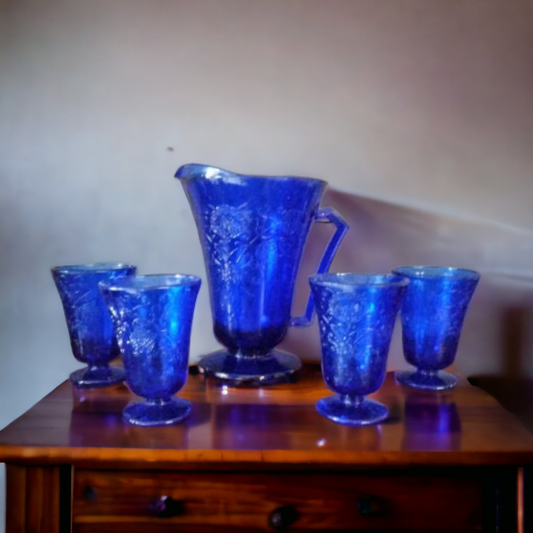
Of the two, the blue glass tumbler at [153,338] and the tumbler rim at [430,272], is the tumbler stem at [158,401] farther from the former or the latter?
the tumbler rim at [430,272]

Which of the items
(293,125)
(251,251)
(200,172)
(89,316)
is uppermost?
(293,125)

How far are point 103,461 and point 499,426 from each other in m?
0.44

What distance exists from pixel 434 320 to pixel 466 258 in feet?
0.80

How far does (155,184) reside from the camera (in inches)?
30.5

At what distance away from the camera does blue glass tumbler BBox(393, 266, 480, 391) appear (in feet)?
1.92

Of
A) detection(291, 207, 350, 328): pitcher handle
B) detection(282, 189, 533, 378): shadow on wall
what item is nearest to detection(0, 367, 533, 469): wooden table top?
detection(291, 207, 350, 328): pitcher handle

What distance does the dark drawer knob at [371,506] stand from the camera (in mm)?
432

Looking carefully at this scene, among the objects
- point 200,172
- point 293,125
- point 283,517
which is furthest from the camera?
point 293,125

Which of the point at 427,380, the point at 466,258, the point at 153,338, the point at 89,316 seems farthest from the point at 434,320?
the point at 89,316

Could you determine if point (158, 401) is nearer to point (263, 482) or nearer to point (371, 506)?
point (263, 482)

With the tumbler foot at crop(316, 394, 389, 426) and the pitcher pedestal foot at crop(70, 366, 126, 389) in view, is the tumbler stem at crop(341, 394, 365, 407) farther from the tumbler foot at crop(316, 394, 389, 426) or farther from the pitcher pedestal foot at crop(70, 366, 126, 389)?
the pitcher pedestal foot at crop(70, 366, 126, 389)

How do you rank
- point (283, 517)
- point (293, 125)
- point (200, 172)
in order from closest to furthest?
point (283, 517), point (200, 172), point (293, 125)

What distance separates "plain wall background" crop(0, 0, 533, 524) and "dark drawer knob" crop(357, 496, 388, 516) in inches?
14.3

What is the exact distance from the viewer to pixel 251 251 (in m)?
0.58
